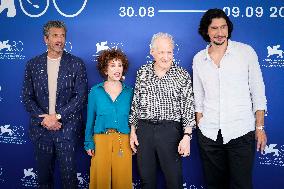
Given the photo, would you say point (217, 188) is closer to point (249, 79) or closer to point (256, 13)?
point (249, 79)

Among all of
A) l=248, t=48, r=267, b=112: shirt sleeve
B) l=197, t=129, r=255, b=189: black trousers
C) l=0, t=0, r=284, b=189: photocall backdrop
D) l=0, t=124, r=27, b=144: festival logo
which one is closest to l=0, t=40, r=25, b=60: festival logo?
l=0, t=0, r=284, b=189: photocall backdrop

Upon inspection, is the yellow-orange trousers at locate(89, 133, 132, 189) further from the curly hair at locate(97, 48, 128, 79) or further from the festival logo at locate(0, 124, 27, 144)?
the festival logo at locate(0, 124, 27, 144)

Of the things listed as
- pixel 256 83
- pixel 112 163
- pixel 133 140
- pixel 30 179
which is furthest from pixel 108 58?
pixel 30 179

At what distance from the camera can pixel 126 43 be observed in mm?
3082

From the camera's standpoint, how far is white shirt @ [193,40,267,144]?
2.45 m

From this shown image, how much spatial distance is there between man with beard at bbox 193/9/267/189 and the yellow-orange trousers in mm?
629

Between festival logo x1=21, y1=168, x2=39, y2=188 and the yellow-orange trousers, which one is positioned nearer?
the yellow-orange trousers

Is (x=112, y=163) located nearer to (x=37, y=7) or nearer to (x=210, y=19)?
(x=210, y=19)

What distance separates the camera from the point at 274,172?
2.99 metres

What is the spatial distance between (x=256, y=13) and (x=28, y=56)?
87.6 inches

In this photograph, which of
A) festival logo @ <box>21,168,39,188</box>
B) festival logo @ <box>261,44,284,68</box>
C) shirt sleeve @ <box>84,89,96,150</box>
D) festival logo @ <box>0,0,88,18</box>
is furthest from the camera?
festival logo @ <box>21,168,39,188</box>

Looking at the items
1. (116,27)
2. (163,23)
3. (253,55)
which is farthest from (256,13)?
(116,27)

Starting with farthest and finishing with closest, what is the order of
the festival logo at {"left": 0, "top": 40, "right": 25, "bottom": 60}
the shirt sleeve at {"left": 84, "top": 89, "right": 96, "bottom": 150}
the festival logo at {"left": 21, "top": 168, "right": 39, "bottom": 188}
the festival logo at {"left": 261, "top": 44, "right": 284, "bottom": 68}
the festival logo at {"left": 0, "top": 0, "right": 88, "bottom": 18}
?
the festival logo at {"left": 21, "top": 168, "right": 39, "bottom": 188} → the festival logo at {"left": 0, "top": 40, "right": 25, "bottom": 60} → the festival logo at {"left": 0, "top": 0, "right": 88, "bottom": 18} → the festival logo at {"left": 261, "top": 44, "right": 284, "bottom": 68} → the shirt sleeve at {"left": 84, "top": 89, "right": 96, "bottom": 150}

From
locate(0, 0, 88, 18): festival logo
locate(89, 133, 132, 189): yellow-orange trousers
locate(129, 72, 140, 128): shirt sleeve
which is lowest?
locate(89, 133, 132, 189): yellow-orange trousers
